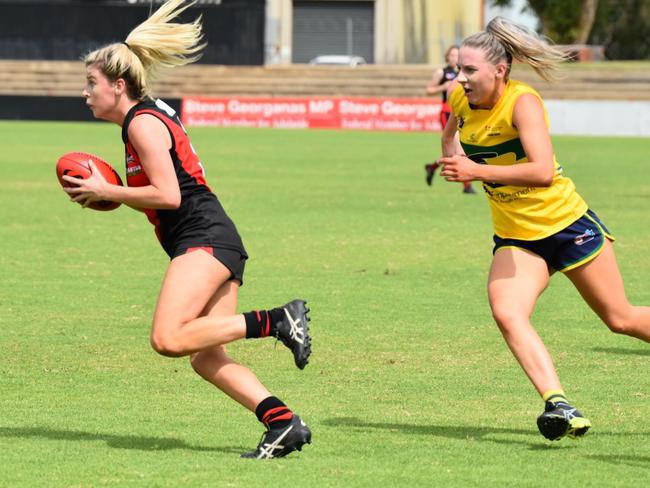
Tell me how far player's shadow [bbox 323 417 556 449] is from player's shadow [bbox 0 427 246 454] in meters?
0.71

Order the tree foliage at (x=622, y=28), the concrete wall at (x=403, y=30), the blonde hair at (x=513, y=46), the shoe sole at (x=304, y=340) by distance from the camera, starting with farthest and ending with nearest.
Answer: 1. the tree foliage at (x=622, y=28)
2. the concrete wall at (x=403, y=30)
3. the blonde hair at (x=513, y=46)
4. the shoe sole at (x=304, y=340)

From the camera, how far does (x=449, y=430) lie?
261 inches

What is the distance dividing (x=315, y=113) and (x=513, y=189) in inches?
1432

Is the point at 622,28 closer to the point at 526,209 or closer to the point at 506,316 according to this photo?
the point at 526,209

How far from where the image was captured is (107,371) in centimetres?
802

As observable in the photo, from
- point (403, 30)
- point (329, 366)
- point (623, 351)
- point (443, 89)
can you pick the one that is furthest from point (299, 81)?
point (329, 366)

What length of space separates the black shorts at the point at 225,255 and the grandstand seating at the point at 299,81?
38045 millimetres

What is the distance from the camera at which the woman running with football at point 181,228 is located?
5.91 metres

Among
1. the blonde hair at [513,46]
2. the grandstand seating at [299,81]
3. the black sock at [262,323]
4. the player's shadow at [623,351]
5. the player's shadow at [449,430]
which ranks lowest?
the grandstand seating at [299,81]

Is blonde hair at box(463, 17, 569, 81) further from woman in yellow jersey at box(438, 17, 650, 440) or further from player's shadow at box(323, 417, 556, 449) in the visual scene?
player's shadow at box(323, 417, 556, 449)

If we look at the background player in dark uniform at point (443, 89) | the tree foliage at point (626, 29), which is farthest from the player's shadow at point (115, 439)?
the tree foliage at point (626, 29)

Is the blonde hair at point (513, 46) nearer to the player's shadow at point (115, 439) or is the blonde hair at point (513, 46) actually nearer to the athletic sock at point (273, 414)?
the athletic sock at point (273, 414)

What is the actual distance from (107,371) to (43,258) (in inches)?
212

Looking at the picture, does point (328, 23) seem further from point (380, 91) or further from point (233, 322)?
point (233, 322)
